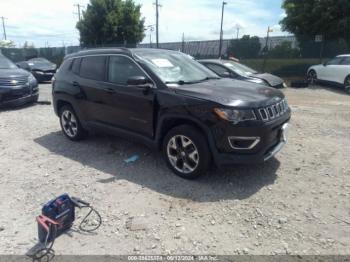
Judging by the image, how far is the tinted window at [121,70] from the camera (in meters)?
4.71

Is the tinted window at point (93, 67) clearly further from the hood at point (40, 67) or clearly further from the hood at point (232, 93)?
the hood at point (40, 67)

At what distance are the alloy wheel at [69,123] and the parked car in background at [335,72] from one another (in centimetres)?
1183

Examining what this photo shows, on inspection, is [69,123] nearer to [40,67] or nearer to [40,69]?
[40,69]

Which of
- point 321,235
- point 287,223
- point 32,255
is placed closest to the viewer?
point 32,255

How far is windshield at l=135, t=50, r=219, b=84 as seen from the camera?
4.57 m

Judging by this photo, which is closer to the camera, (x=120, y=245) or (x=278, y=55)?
(x=120, y=245)

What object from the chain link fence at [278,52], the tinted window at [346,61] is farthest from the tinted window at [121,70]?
the chain link fence at [278,52]

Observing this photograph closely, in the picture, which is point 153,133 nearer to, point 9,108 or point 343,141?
point 343,141

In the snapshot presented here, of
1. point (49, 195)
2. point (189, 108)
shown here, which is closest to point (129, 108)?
point (189, 108)

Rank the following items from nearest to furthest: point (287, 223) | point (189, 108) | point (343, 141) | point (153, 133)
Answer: point (287, 223), point (189, 108), point (153, 133), point (343, 141)

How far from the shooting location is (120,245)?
303 cm

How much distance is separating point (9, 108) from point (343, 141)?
28.3ft

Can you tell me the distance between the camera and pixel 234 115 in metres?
3.77

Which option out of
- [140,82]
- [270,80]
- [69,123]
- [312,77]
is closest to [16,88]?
[69,123]
